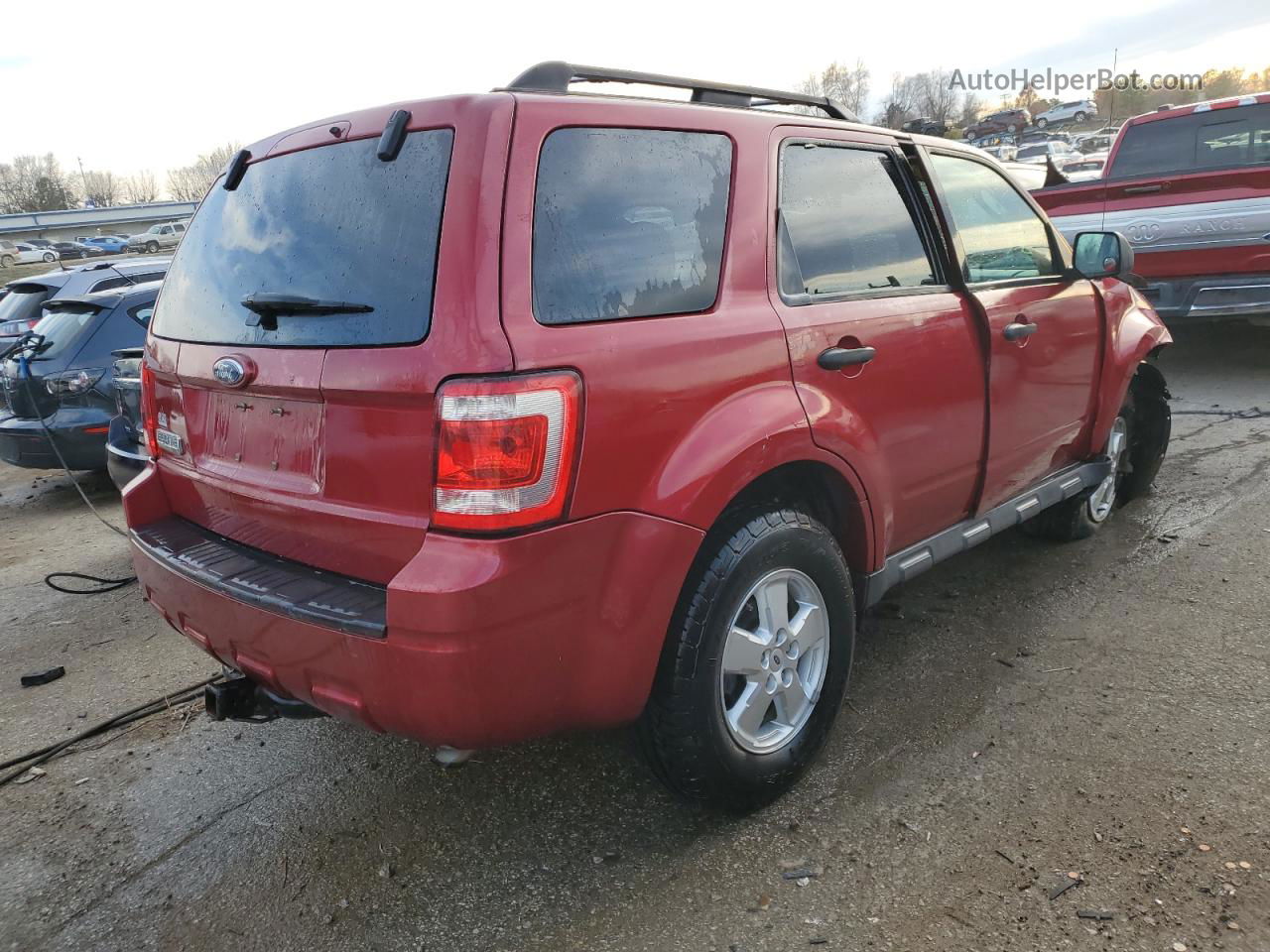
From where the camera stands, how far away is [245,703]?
2.46 m

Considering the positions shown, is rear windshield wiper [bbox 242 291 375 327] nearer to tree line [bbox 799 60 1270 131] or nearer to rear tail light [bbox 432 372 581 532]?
rear tail light [bbox 432 372 581 532]

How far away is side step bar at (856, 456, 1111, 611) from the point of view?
289cm

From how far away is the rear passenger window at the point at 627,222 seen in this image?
202 centimetres

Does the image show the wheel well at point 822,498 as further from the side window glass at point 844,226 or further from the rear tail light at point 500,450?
the rear tail light at point 500,450

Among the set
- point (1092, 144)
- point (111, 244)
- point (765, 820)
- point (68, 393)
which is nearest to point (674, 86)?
point (765, 820)

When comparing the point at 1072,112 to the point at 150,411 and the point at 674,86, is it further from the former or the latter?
the point at 150,411

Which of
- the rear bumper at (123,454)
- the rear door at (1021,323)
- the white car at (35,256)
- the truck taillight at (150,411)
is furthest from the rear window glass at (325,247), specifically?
the white car at (35,256)

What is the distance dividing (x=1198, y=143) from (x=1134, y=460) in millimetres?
5333

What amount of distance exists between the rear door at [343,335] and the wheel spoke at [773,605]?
0.97 metres

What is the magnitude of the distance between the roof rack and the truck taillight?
59.4 inches

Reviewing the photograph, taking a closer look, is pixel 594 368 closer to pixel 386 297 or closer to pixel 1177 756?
pixel 386 297

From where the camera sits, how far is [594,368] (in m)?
1.96

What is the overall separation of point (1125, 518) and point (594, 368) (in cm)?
379

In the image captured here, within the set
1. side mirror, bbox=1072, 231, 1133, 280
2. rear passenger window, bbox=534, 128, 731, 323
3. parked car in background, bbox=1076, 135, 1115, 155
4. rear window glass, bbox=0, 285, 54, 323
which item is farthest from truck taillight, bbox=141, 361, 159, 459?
parked car in background, bbox=1076, 135, 1115, 155
